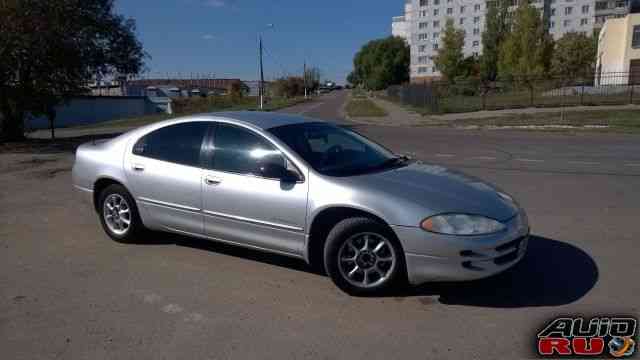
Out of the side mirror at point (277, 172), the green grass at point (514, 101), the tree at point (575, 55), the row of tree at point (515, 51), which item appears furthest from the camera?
the tree at point (575, 55)

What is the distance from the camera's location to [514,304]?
3879 mm

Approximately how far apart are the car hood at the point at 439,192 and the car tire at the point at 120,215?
2655mm

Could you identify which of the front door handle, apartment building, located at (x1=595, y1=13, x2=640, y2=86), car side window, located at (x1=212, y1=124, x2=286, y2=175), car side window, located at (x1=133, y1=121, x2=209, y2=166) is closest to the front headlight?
car side window, located at (x1=212, y1=124, x2=286, y2=175)

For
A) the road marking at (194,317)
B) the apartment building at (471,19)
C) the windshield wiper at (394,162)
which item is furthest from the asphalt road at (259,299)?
the apartment building at (471,19)

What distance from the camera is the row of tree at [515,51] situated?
50.7 meters

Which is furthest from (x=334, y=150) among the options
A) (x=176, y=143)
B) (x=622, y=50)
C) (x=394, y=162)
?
(x=622, y=50)

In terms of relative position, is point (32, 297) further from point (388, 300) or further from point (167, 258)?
point (388, 300)

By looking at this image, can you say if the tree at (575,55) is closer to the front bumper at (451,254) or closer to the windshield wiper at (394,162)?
the windshield wiper at (394,162)

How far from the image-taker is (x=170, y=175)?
4.96 metres

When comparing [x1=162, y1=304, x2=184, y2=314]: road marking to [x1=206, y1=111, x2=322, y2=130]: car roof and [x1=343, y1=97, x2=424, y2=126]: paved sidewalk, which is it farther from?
[x1=343, y1=97, x2=424, y2=126]: paved sidewalk

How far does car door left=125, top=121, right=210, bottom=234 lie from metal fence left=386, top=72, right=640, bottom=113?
26623 millimetres

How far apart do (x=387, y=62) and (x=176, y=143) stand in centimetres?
10356

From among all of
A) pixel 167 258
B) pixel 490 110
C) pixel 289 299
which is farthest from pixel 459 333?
pixel 490 110

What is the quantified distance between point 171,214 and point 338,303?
2068 mm
